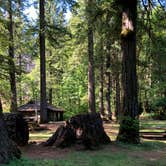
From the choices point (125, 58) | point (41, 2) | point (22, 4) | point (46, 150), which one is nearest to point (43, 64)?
point (41, 2)

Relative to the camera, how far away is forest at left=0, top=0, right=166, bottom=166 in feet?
38.7

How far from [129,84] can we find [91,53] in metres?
12.0

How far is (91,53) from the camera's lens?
76.9 ft

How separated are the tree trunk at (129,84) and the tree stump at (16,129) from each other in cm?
334

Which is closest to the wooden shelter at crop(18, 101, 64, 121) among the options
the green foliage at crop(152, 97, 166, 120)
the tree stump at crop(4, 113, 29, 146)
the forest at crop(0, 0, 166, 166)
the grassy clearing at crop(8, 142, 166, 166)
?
the forest at crop(0, 0, 166, 166)

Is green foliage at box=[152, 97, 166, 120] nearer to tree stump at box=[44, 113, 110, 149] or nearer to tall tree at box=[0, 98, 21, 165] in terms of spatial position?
tree stump at box=[44, 113, 110, 149]

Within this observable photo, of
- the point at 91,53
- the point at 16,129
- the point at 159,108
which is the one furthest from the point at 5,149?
the point at 159,108

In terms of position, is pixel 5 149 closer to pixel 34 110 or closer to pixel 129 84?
pixel 129 84

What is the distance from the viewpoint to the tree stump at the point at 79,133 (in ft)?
33.5

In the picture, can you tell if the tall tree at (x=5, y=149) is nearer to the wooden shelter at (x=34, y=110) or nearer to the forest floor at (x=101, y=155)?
the forest floor at (x=101, y=155)

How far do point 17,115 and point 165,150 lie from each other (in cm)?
492

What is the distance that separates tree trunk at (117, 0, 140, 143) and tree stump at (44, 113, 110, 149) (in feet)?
4.61

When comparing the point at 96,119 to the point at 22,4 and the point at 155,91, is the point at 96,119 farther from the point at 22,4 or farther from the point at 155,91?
the point at 155,91

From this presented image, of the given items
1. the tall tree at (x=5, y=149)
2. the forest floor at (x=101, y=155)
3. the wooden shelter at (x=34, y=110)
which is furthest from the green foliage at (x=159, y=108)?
the tall tree at (x=5, y=149)
